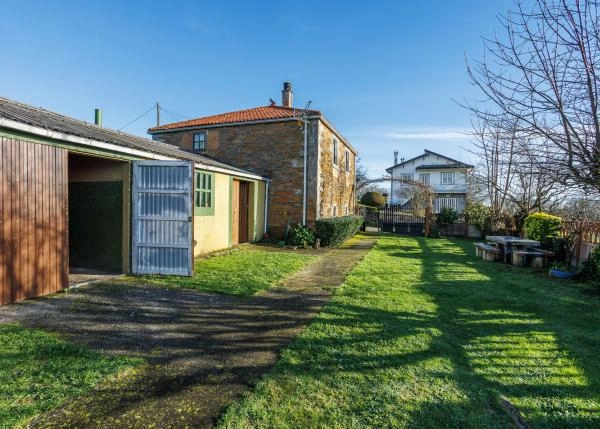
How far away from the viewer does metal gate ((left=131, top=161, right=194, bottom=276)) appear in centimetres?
698

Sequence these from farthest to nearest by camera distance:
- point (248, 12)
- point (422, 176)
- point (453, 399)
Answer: point (422, 176)
point (248, 12)
point (453, 399)

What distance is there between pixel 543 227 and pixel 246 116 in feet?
42.0

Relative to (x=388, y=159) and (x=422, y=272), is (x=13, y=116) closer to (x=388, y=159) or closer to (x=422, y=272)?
(x=422, y=272)

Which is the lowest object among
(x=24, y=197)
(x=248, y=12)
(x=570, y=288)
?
(x=570, y=288)

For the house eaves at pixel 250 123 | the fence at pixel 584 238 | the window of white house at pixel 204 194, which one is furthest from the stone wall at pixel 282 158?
the fence at pixel 584 238

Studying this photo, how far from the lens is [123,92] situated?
55.9 feet

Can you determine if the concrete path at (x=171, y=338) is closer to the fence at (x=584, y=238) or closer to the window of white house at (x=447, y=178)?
the fence at (x=584, y=238)

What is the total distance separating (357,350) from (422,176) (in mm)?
40868

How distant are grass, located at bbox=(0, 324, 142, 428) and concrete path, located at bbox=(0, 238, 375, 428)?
0.46ft

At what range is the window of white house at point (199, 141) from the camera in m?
15.0

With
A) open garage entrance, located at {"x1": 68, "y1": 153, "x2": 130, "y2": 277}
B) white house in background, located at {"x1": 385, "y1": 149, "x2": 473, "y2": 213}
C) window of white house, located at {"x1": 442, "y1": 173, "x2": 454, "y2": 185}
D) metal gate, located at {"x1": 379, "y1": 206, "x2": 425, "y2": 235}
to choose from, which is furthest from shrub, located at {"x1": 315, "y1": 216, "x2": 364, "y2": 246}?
window of white house, located at {"x1": 442, "y1": 173, "x2": 454, "y2": 185}

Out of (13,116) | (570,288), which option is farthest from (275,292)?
(570,288)

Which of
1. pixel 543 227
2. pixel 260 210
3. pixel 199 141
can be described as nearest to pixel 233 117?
pixel 199 141

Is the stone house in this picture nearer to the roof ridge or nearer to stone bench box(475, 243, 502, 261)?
the roof ridge
